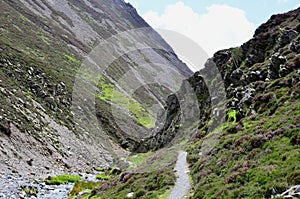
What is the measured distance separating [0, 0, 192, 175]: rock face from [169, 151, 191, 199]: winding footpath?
23903mm

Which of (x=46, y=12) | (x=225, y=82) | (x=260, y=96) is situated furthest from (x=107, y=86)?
(x=260, y=96)

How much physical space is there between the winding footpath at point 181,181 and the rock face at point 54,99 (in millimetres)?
23903

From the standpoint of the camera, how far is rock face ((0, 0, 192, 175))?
51.7m

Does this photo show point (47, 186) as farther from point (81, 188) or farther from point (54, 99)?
point (54, 99)

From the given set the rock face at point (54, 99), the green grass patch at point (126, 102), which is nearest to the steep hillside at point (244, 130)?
the rock face at point (54, 99)

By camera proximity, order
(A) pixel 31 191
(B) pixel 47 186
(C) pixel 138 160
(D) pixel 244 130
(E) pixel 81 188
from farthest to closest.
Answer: (C) pixel 138 160 < (E) pixel 81 188 < (B) pixel 47 186 < (A) pixel 31 191 < (D) pixel 244 130

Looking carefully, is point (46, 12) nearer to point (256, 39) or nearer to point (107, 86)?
point (107, 86)

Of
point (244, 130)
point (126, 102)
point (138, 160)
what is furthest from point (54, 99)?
point (126, 102)

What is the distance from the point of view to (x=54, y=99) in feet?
249

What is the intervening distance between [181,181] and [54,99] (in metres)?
58.5

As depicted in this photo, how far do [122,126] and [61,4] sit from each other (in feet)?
402

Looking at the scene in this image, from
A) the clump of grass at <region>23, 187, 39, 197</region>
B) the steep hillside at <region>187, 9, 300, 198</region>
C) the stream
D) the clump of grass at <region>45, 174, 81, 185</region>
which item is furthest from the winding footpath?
the clump of grass at <region>45, 174, 81, 185</region>

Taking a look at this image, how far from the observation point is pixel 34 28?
130 metres

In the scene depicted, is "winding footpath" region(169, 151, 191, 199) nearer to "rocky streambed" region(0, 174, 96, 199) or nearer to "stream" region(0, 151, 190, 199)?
"stream" region(0, 151, 190, 199)
